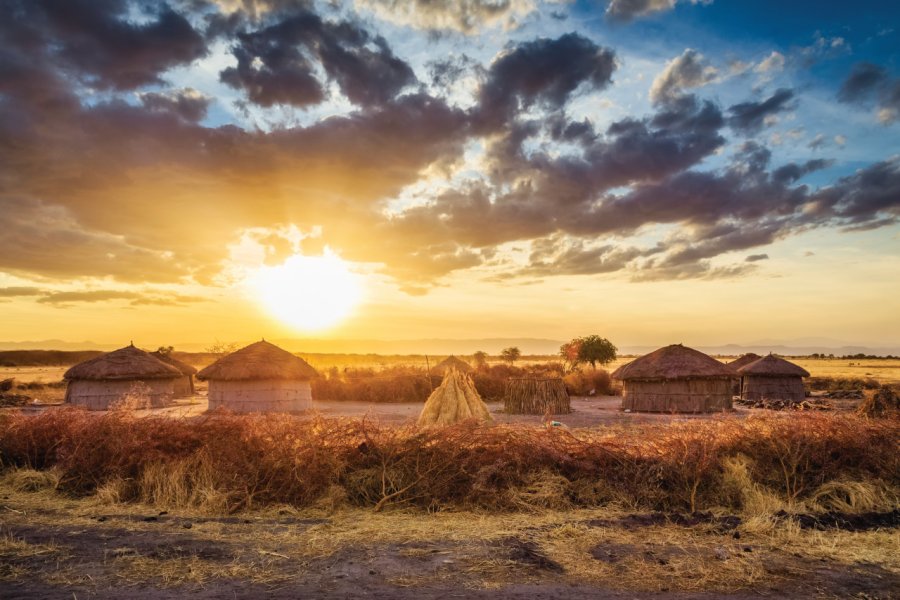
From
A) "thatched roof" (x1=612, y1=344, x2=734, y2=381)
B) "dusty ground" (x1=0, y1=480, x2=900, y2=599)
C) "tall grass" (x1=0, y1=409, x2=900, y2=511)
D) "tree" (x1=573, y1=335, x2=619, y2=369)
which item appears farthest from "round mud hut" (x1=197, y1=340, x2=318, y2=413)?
"tree" (x1=573, y1=335, x2=619, y2=369)

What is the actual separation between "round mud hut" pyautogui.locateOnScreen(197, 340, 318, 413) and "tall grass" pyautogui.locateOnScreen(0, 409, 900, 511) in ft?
57.0

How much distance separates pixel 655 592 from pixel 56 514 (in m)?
7.02

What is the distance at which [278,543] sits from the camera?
650 cm

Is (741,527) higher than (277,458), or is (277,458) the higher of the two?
(277,458)

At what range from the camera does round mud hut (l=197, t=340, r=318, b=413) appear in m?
26.4

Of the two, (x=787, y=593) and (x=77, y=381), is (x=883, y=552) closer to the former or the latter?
(x=787, y=593)

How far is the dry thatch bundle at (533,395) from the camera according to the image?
28047 mm

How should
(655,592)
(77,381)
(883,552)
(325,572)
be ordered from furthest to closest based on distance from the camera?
(77,381)
(883,552)
(325,572)
(655,592)

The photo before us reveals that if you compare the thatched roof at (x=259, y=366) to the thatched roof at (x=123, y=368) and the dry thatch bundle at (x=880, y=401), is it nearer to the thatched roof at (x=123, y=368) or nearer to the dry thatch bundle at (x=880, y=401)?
the thatched roof at (x=123, y=368)

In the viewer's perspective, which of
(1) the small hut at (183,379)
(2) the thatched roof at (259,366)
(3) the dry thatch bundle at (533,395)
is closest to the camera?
(2) the thatched roof at (259,366)

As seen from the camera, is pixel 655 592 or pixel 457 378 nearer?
pixel 655 592

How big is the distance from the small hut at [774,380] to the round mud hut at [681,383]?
6.53 m

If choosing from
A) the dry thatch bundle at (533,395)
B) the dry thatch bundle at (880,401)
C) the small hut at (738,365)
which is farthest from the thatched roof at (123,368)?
the small hut at (738,365)

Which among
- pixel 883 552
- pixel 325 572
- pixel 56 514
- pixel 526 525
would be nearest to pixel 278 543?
pixel 325 572
